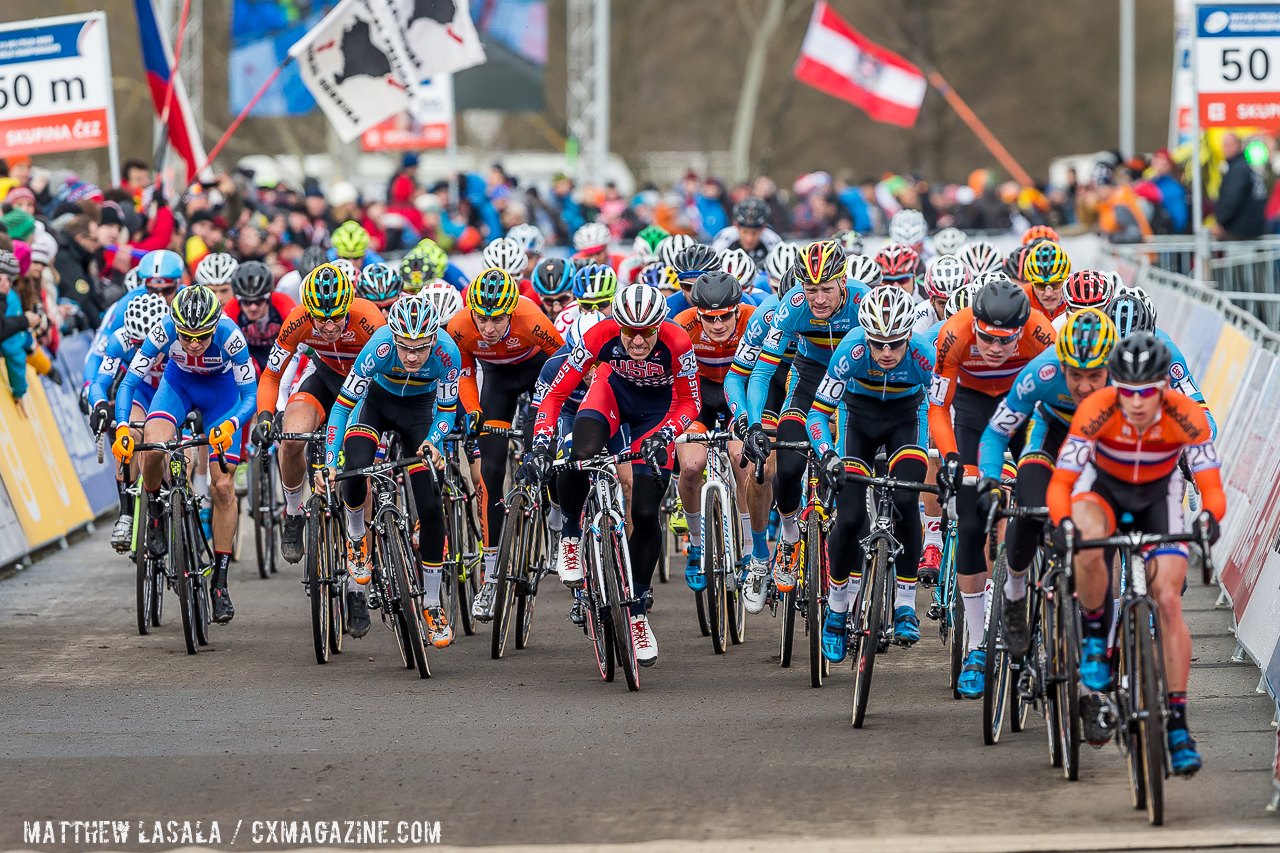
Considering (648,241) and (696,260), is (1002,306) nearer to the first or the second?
(696,260)

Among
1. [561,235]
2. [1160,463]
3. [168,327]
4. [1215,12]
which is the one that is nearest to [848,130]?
[561,235]

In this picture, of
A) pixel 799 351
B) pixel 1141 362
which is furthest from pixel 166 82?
pixel 1141 362

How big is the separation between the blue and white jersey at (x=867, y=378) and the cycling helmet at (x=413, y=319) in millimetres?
2084

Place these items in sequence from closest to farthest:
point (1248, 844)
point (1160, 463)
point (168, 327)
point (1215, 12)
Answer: point (1248, 844) → point (1160, 463) → point (168, 327) → point (1215, 12)

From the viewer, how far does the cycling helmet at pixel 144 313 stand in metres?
12.4

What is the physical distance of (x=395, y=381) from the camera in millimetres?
10961

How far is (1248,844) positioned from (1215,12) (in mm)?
12970

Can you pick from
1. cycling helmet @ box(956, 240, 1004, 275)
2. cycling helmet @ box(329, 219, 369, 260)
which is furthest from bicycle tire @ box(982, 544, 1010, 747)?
cycling helmet @ box(329, 219, 369, 260)

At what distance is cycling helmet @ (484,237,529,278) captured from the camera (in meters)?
14.5

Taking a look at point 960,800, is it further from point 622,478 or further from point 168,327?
point 168,327

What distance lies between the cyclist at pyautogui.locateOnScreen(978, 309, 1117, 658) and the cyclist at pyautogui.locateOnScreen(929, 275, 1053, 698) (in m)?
0.29

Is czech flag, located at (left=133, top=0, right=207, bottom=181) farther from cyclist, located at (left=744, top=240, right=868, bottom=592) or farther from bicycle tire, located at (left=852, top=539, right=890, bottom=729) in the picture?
bicycle tire, located at (left=852, top=539, right=890, bottom=729)

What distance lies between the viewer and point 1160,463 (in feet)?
25.0

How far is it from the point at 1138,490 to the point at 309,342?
5.78 m
